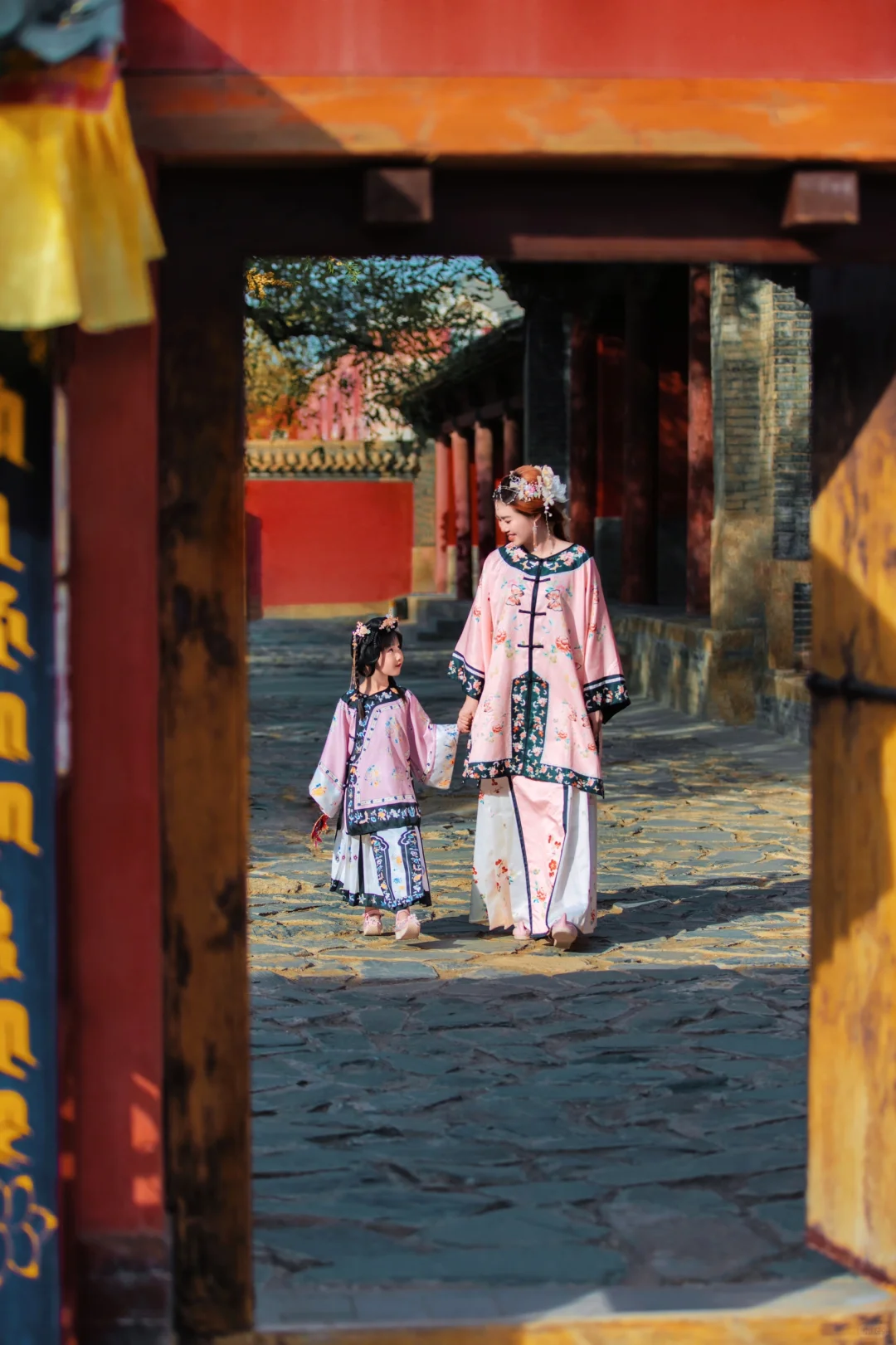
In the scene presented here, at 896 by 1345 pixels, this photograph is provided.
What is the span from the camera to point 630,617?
18.9 metres

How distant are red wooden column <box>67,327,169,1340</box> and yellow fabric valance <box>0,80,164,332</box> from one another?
0.32m

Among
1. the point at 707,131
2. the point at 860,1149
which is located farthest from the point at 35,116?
the point at 860,1149

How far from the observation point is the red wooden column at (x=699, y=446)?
17516 millimetres

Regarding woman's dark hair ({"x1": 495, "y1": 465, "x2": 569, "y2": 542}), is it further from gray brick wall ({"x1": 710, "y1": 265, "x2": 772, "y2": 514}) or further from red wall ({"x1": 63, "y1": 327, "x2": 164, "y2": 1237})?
gray brick wall ({"x1": 710, "y1": 265, "x2": 772, "y2": 514})

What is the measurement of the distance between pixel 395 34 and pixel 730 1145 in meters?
2.95

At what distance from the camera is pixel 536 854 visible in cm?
749

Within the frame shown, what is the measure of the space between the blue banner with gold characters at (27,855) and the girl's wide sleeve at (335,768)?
4.42 meters

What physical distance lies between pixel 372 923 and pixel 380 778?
599mm

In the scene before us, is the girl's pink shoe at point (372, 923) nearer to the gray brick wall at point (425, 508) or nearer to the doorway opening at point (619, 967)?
the doorway opening at point (619, 967)

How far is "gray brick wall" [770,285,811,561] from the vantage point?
1534 centimetres

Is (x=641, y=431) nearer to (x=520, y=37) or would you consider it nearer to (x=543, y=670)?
(x=543, y=670)

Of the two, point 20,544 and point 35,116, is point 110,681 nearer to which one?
point 20,544

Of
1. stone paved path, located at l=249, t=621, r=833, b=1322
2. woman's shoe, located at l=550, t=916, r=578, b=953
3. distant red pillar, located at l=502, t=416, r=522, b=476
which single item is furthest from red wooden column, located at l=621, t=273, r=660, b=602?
woman's shoe, located at l=550, t=916, r=578, b=953

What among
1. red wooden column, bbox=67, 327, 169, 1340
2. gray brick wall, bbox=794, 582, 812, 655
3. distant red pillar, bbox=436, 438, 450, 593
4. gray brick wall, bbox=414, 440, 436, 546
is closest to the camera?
red wooden column, bbox=67, 327, 169, 1340
